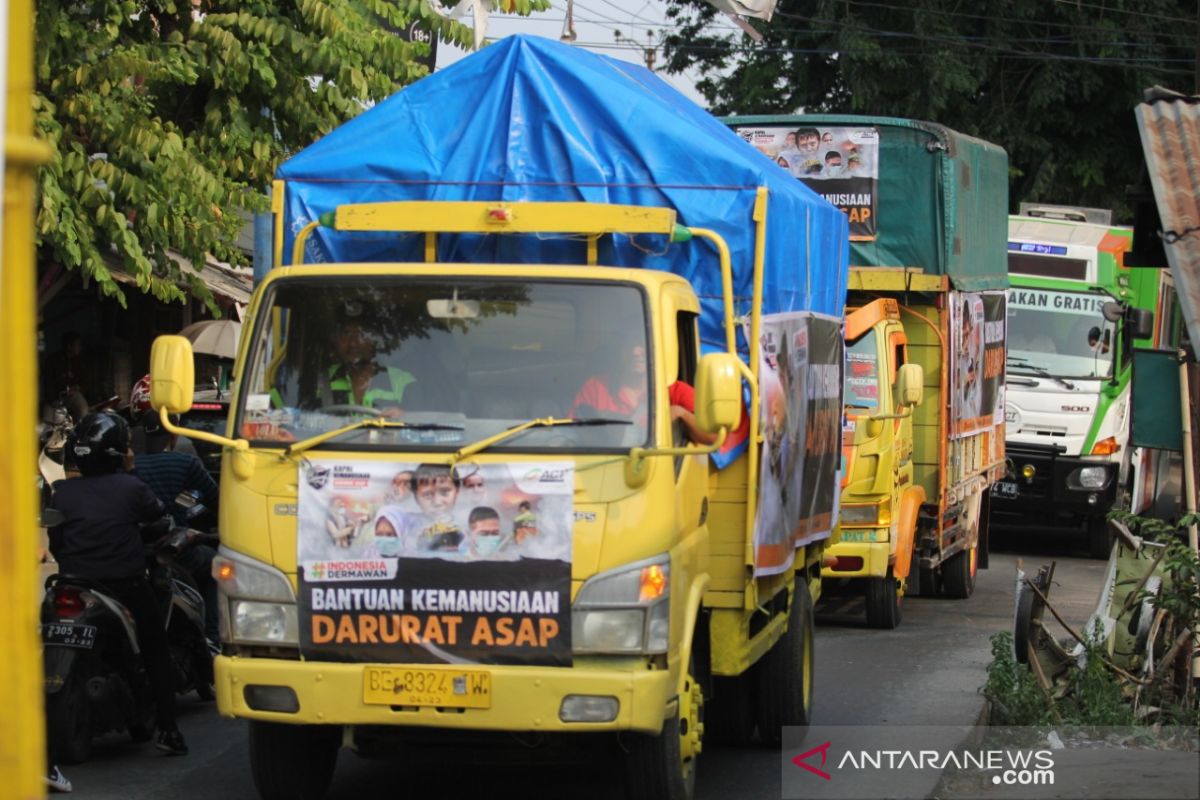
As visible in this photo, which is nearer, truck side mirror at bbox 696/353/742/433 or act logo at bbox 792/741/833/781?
truck side mirror at bbox 696/353/742/433

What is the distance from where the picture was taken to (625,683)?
5918 mm

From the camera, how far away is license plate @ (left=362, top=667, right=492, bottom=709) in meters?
5.97

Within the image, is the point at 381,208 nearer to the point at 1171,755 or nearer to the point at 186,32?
the point at 1171,755

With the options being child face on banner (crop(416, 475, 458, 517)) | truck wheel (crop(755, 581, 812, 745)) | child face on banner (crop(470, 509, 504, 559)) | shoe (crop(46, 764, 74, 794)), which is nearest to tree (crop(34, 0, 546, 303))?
shoe (crop(46, 764, 74, 794))

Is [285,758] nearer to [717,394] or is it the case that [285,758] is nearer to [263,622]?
[263,622]

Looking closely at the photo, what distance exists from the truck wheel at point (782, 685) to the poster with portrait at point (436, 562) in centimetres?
246

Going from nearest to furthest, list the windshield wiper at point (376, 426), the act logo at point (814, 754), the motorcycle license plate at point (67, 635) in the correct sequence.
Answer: the windshield wiper at point (376, 426), the motorcycle license plate at point (67, 635), the act logo at point (814, 754)

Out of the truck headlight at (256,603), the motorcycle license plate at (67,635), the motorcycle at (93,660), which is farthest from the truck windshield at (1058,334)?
the truck headlight at (256,603)

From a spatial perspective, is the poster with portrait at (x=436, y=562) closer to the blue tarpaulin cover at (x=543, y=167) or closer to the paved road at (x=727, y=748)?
the paved road at (x=727, y=748)

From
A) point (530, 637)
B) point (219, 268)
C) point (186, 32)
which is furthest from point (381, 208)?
point (219, 268)

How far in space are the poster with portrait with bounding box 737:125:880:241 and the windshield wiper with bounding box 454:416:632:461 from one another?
759 centimetres

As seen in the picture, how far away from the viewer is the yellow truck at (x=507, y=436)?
6020mm

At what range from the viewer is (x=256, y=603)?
6.20 m

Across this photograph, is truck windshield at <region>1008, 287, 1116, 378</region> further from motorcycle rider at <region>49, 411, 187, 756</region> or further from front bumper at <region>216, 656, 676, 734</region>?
front bumper at <region>216, 656, 676, 734</region>
